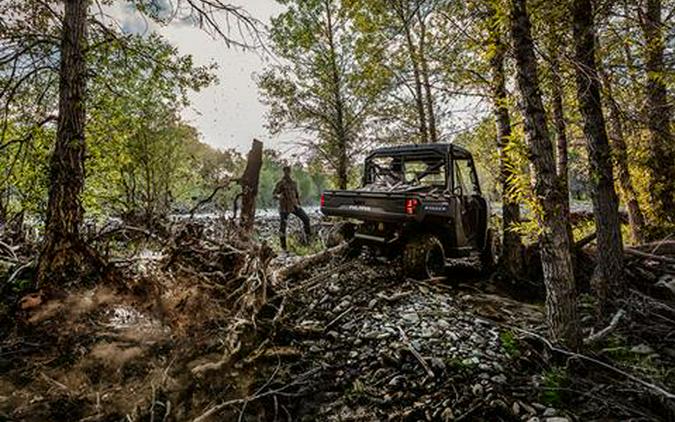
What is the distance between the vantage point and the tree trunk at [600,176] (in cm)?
412

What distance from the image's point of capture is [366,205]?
17.7 ft

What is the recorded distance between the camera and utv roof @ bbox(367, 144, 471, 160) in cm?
580

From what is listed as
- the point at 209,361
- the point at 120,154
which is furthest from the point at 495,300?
the point at 120,154

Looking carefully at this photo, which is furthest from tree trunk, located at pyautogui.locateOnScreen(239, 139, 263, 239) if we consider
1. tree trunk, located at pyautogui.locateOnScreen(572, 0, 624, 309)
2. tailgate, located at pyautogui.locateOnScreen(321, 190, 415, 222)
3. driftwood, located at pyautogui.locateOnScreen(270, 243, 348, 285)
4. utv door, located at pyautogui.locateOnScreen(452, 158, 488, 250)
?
tree trunk, located at pyautogui.locateOnScreen(572, 0, 624, 309)

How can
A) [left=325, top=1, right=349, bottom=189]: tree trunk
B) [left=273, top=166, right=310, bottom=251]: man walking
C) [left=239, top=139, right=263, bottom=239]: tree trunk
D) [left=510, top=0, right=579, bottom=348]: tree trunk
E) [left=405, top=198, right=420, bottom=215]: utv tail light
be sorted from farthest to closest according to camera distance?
[left=325, top=1, right=349, bottom=189]: tree trunk
[left=273, top=166, right=310, bottom=251]: man walking
[left=239, top=139, right=263, bottom=239]: tree trunk
[left=405, top=198, right=420, bottom=215]: utv tail light
[left=510, top=0, right=579, bottom=348]: tree trunk

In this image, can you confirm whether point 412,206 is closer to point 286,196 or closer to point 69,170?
point 69,170

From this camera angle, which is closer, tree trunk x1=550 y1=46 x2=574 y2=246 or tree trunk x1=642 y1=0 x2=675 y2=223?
tree trunk x1=550 y1=46 x2=574 y2=246

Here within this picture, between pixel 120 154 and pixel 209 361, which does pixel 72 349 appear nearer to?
pixel 209 361

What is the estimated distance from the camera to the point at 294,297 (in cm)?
497

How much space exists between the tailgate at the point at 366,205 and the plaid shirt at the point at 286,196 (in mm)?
3637

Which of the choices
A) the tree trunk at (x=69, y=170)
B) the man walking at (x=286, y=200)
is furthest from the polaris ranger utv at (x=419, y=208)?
the tree trunk at (x=69, y=170)

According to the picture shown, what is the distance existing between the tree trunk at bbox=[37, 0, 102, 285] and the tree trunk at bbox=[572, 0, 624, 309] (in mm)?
6340

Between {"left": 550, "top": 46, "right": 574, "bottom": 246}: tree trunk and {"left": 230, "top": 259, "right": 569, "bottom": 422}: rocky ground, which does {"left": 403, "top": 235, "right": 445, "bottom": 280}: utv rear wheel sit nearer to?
{"left": 230, "top": 259, "right": 569, "bottom": 422}: rocky ground

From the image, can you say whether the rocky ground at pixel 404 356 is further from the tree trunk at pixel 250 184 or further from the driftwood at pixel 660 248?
the driftwood at pixel 660 248
